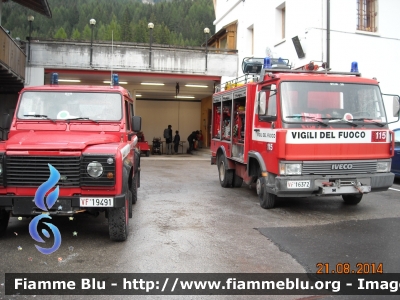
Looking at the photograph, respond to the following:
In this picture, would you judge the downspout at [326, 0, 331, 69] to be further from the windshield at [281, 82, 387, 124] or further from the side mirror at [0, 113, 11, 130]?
the side mirror at [0, 113, 11, 130]

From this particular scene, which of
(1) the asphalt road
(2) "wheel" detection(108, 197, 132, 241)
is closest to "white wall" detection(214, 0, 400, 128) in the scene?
(1) the asphalt road

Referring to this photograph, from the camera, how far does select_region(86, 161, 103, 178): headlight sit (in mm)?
5156

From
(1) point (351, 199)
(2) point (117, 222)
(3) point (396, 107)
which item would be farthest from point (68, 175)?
(3) point (396, 107)

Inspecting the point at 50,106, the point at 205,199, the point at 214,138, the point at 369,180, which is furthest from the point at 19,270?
the point at 214,138

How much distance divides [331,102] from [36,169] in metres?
5.05

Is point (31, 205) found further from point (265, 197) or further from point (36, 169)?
point (265, 197)

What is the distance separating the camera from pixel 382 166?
759cm

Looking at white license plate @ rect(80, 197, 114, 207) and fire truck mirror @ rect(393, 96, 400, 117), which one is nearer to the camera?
white license plate @ rect(80, 197, 114, 207)

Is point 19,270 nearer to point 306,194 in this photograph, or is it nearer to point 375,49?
point 306,194

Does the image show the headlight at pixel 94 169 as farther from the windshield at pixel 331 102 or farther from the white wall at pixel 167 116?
the white wall at pixel 167 116

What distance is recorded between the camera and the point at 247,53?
20859 millimetres

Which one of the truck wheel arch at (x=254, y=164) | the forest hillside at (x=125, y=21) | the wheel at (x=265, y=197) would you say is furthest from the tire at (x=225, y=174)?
the forest hillside at (x=125, y=21)

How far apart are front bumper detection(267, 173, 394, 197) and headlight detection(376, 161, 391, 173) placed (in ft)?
0.34

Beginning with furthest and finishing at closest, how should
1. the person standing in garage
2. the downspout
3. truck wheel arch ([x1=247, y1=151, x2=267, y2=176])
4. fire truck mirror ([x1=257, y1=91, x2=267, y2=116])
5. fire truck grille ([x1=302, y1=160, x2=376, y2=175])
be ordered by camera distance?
the person standing in garage → the downspout → truck wheel arch ([x1=247, y1=151, x2=267, y2=176]) → fire truck mirror ([x1=257, y1=91, x2=267, y2=116]) → fire truck grille ([x1=302, y1=160, x2=376, y2=175])
